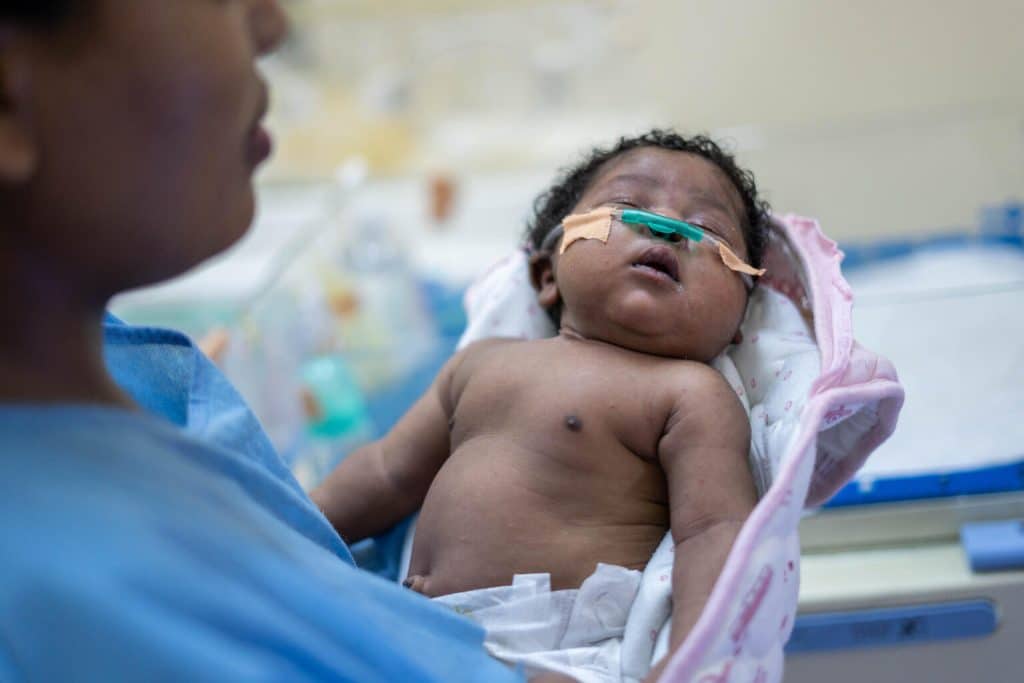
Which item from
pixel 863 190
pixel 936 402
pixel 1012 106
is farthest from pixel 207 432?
pixel 1012 106

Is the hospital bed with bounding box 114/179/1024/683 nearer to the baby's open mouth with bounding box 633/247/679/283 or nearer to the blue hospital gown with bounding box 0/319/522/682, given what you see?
the baby's open mouth with bounding box 633/247/679/283

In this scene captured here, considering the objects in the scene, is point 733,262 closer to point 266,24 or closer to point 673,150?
point 673,150

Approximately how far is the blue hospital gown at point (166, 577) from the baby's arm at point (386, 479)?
0.31 m

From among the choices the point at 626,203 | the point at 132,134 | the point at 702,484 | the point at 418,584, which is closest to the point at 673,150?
the point at 626,203

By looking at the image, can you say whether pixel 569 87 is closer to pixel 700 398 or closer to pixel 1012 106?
pixel 1012 106

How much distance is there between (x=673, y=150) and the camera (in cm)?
107

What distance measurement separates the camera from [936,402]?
4.54 ft

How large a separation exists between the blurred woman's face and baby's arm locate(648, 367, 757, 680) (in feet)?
1.41

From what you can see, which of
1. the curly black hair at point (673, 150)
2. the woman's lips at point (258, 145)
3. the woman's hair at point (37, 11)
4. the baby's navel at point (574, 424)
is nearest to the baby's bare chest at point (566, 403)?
the baby's navel at point (574, 424)

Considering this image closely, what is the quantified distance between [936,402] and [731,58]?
4.58ft

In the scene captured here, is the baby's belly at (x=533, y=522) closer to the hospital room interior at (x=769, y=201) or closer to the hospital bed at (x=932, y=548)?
the hospital room interior at (x=769, y=201)

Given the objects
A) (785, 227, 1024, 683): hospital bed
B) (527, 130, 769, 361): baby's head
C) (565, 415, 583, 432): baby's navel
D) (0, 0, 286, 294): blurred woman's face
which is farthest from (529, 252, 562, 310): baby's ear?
(0, 0, 286, 294): blurred woman's face

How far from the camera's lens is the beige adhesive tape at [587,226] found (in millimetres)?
980

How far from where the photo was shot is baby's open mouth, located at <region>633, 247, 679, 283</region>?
95 cm
